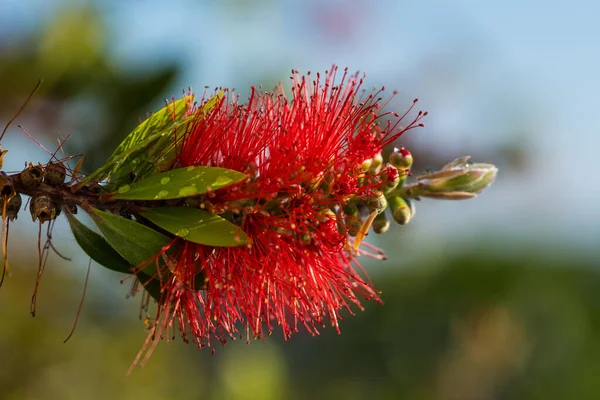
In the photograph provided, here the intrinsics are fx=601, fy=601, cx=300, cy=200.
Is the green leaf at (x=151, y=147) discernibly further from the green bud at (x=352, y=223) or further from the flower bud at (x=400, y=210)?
the flower bud at (x=400, y=210)

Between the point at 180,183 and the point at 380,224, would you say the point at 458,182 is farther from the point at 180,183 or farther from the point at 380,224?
the point at 180,183

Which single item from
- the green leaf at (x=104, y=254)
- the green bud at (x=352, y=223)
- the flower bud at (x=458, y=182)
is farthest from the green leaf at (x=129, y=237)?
the flower bud at (x=458, y=182)

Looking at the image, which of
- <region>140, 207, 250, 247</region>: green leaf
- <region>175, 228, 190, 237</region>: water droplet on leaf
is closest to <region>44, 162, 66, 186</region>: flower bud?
<region>140, 207, 250, 247</region>: green leaf

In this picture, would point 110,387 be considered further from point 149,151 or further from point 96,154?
point 149,151

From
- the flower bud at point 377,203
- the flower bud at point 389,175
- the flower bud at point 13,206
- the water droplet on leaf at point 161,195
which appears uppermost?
the flower bud at point 389,175

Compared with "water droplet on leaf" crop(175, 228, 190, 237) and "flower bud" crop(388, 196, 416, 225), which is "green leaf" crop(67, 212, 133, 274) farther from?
"flower bud" crop(388, 196, 416, 225)

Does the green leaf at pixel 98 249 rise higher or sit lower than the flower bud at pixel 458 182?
lower
